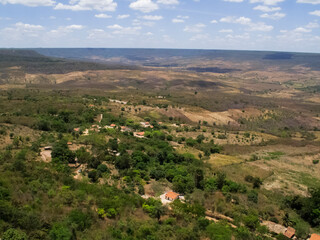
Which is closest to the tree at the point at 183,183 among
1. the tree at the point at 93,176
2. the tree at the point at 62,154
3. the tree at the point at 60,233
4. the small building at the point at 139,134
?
the tree at the point at 93,176

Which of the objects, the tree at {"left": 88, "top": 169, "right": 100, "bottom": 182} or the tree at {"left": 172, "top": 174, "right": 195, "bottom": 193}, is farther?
the tree at {"left": 172, "top": 174, "right": 195, "bottom": 193}

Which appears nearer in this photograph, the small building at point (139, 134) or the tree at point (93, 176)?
the tree at point (93, 176)

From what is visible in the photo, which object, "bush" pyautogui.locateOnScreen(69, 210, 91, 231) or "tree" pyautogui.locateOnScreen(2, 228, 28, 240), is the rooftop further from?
"tree" pyautogui.locateOnScreen(2, 228, 28, 240)

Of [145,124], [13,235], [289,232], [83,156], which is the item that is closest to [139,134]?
[145,124]

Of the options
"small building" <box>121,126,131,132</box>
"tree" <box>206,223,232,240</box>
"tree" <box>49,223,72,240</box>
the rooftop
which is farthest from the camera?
"small building" <box>121,126,131,132</box>

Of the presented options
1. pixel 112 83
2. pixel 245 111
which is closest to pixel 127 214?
pixel 245 111

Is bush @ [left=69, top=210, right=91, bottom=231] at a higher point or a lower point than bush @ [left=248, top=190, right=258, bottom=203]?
higher

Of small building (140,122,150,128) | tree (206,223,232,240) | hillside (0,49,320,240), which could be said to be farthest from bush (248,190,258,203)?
small building (140,122,150,128)

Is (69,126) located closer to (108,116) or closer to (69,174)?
(108,116)

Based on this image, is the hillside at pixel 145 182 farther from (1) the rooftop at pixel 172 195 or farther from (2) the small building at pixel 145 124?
(2) the small building at pixel 145 124

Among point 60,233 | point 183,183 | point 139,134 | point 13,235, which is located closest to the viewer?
point 13,235

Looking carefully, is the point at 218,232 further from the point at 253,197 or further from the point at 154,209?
the point at 253,197

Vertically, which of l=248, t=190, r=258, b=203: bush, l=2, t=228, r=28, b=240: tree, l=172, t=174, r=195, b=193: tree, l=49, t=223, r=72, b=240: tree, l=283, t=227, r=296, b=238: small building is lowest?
l=283, t=227, r=296, b=238: small building

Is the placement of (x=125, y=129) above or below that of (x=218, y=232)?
below
